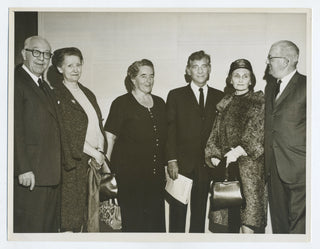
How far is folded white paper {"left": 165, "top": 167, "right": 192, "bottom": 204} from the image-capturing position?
2061mm

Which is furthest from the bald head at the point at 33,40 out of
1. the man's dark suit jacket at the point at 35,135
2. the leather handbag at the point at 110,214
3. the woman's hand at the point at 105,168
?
Result: the leather handbag at the point at 110,214

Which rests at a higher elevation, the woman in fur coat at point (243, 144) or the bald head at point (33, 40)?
the bald head at point (33, 40)

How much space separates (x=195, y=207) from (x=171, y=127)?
15.2 inches

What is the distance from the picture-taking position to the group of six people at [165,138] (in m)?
2.05

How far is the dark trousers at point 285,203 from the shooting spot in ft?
6.76

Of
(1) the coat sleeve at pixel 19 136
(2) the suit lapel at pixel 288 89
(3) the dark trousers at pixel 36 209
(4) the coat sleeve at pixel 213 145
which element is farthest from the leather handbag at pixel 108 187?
(2) the suit lapel at pixel 288 89

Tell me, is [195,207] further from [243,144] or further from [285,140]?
[285,140]

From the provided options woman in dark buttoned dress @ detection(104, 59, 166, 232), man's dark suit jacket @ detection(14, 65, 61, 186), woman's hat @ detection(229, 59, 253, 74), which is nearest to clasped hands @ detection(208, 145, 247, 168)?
woman in dark buttoned dress @ detection(104, 59, 166, 232)

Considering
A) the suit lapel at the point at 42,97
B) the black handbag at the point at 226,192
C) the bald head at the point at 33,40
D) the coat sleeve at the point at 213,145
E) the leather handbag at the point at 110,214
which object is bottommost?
the leather handbag at the point at 110,214

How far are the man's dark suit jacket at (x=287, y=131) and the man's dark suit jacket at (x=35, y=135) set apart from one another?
3.20 ft

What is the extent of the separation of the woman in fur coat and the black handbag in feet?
0.06

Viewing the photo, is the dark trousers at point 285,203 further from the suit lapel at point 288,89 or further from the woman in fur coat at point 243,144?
the suit lapel at point 288,89

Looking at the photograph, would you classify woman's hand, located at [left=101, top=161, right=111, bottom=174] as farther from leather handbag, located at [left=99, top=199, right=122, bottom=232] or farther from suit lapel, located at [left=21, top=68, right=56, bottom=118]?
suit lapel, located at [left=21, top=68, right=56, bottom=118]

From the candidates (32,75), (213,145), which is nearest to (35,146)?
(32,75)
